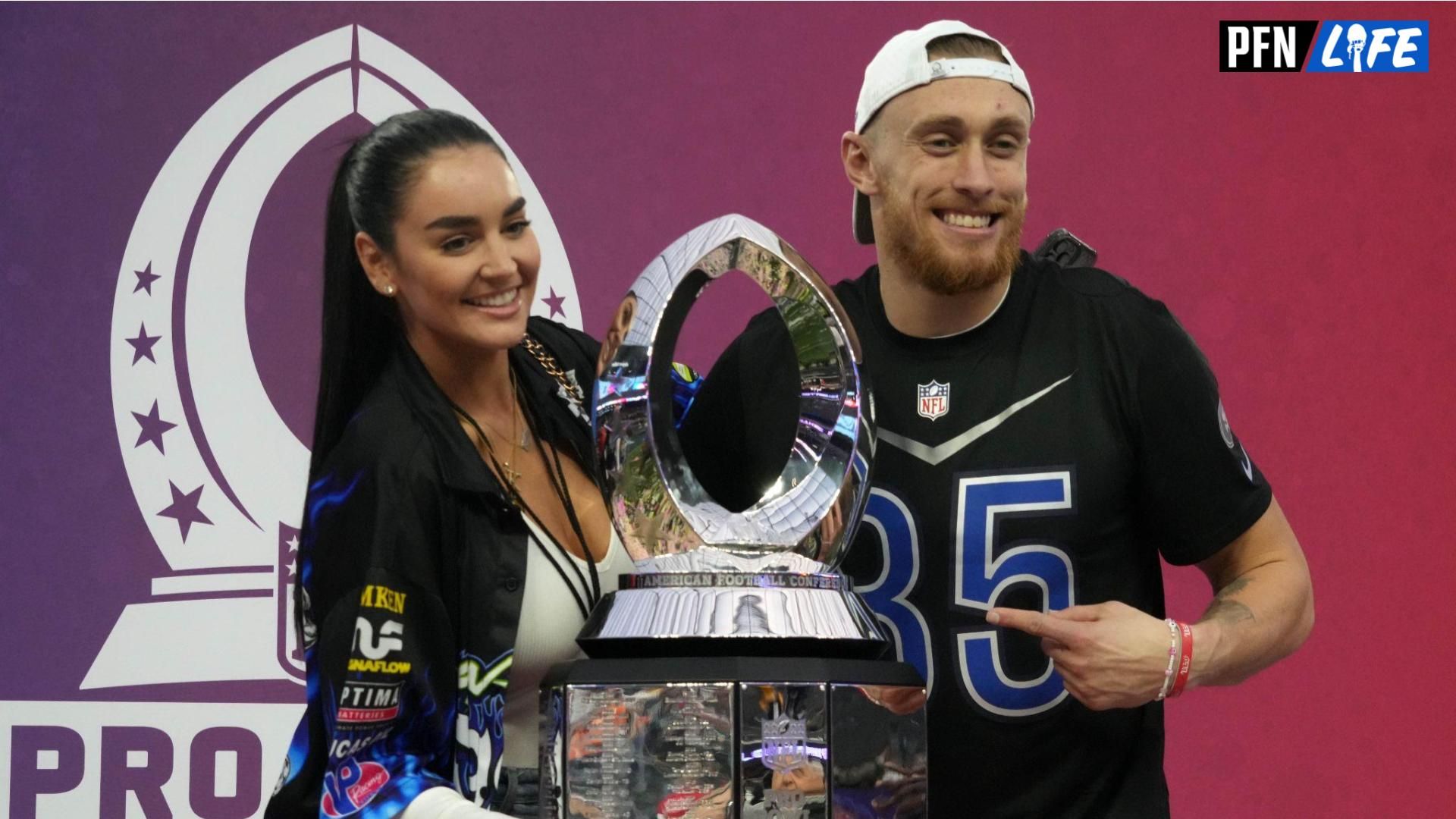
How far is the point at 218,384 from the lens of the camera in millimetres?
2859

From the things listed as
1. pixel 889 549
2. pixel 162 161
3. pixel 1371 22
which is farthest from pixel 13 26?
pixel 1371 22

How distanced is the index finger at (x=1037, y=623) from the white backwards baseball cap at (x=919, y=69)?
571 mm

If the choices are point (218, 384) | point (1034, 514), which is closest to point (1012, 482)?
point (1034, 514)

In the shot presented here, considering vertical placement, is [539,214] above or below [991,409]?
above

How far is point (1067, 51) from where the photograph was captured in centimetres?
264

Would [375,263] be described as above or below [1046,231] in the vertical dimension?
below

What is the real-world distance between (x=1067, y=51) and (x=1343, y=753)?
117cm

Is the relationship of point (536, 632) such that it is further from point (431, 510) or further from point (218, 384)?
point (218, 384)

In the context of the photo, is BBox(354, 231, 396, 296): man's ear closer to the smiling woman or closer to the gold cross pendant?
the smiling woman

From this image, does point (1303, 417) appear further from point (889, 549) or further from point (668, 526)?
point (668, 526)

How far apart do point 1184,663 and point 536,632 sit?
0.62 metres

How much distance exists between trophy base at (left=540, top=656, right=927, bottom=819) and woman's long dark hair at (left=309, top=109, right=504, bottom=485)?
51 cm

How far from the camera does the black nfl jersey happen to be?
5.61 ft

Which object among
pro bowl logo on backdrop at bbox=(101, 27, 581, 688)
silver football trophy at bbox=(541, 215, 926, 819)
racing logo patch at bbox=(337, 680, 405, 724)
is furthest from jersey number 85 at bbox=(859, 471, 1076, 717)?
pro bowl logo on backdrop at bbox=(101, 27, 581, 688)
